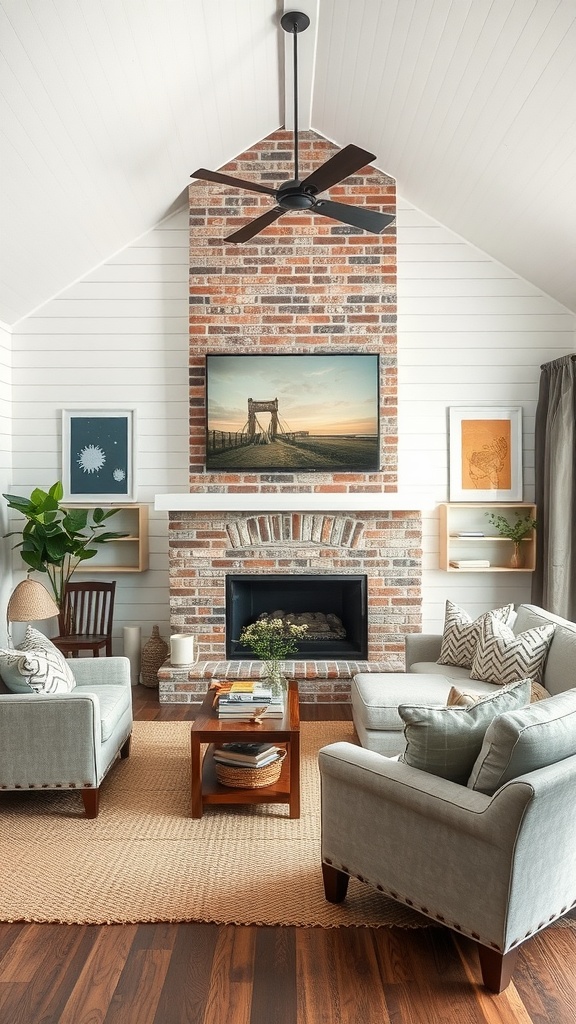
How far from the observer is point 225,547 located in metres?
5.58

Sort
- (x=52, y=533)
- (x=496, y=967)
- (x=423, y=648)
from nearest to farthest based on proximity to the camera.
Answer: (x=496, y=967), (x=423, y=648), (x=52, y=533)

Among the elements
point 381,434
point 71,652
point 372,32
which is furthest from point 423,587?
point 372,32

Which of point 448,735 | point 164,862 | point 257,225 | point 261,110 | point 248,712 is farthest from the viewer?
point 261,110

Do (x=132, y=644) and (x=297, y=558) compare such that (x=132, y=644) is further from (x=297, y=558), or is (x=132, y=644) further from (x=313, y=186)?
(x=313, y=186)

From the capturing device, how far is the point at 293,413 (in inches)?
223

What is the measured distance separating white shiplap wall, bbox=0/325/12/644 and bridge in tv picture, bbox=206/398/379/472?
1.53 metres

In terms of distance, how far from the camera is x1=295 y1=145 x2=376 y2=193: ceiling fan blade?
11.2 ft

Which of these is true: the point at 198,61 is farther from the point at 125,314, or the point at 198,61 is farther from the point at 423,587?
the point at 423,587

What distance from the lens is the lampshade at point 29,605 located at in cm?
496

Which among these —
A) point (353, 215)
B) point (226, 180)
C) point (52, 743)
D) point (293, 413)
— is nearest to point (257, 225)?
point (226, 180)

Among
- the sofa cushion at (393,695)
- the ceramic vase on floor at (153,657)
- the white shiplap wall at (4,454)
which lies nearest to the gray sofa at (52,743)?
the sofa cushion at (393,695)

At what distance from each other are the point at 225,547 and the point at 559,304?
3.06m

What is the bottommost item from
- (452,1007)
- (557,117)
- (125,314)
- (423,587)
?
(452,1007)

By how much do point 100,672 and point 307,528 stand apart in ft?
6.31
